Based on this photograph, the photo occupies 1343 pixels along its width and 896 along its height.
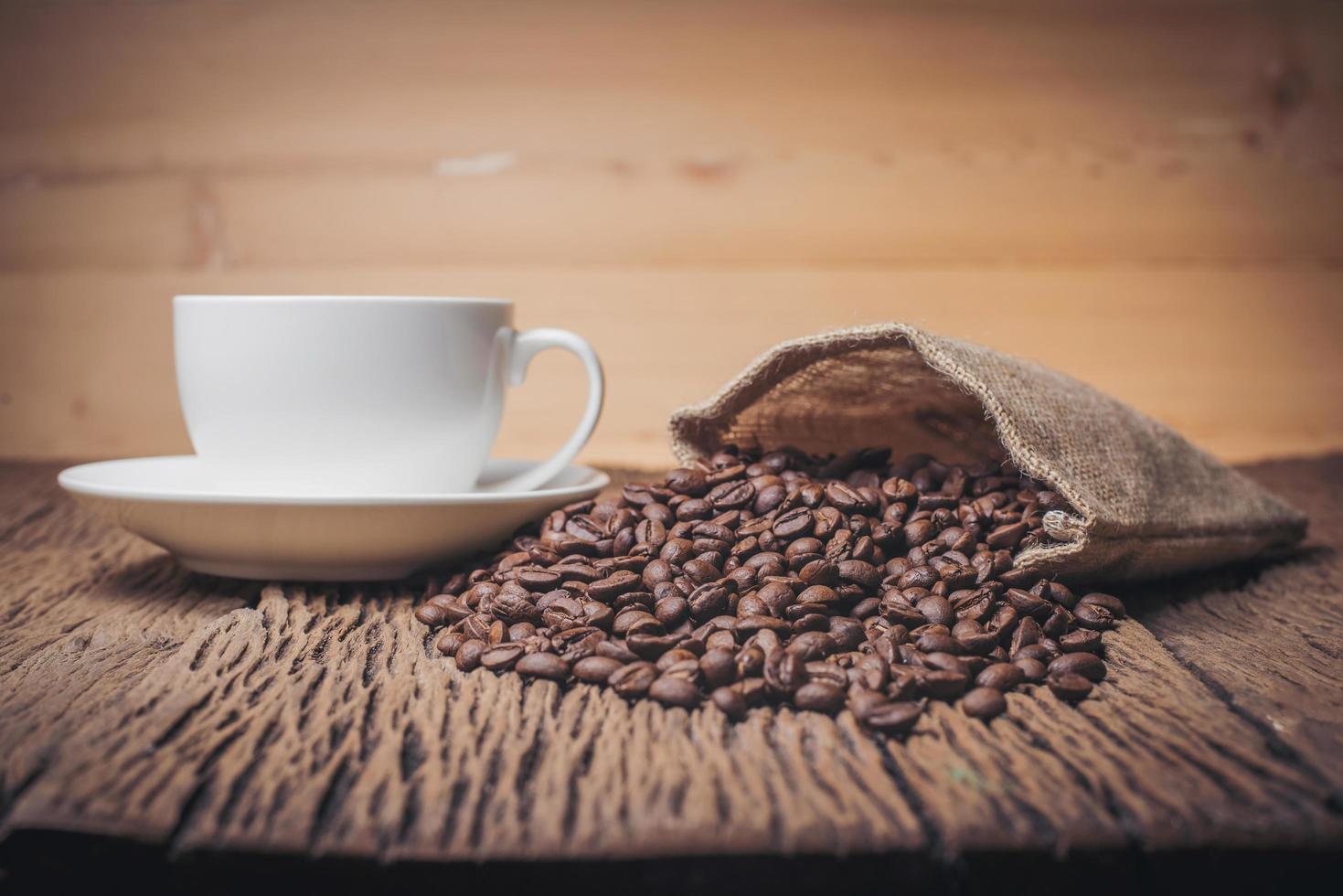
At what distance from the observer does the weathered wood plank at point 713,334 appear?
1.94m

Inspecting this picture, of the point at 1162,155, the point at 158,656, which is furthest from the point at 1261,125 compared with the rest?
the point at 158,656

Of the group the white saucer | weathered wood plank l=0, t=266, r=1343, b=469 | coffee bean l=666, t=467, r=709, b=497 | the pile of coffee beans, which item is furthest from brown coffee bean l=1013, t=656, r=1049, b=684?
weathered wood plank l=0, t=266, r=1343, b=469

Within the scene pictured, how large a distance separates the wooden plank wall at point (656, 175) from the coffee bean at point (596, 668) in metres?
1.15

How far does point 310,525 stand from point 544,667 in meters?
0.26

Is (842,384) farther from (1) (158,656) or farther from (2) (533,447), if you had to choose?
(2) (533,447)

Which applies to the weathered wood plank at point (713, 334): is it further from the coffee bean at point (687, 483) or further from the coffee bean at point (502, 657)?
the coffee bean at point (502, 657)

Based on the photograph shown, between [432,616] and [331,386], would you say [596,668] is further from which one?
[331,386]

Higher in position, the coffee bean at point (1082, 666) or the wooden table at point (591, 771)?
the coffee bean at point (1082, 666)

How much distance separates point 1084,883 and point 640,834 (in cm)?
25

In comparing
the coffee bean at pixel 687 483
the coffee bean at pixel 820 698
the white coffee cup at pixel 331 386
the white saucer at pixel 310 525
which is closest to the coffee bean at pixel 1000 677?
the coffee bean at pixel 820 698

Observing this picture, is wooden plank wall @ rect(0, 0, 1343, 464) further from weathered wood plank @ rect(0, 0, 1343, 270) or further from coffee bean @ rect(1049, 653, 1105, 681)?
coffee bean @ rect(1049, 653, 1105, 681)

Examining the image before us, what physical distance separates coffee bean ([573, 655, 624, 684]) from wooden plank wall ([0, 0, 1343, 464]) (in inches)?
45.3

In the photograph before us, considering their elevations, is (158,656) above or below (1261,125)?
below

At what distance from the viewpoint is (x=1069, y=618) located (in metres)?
0.94
